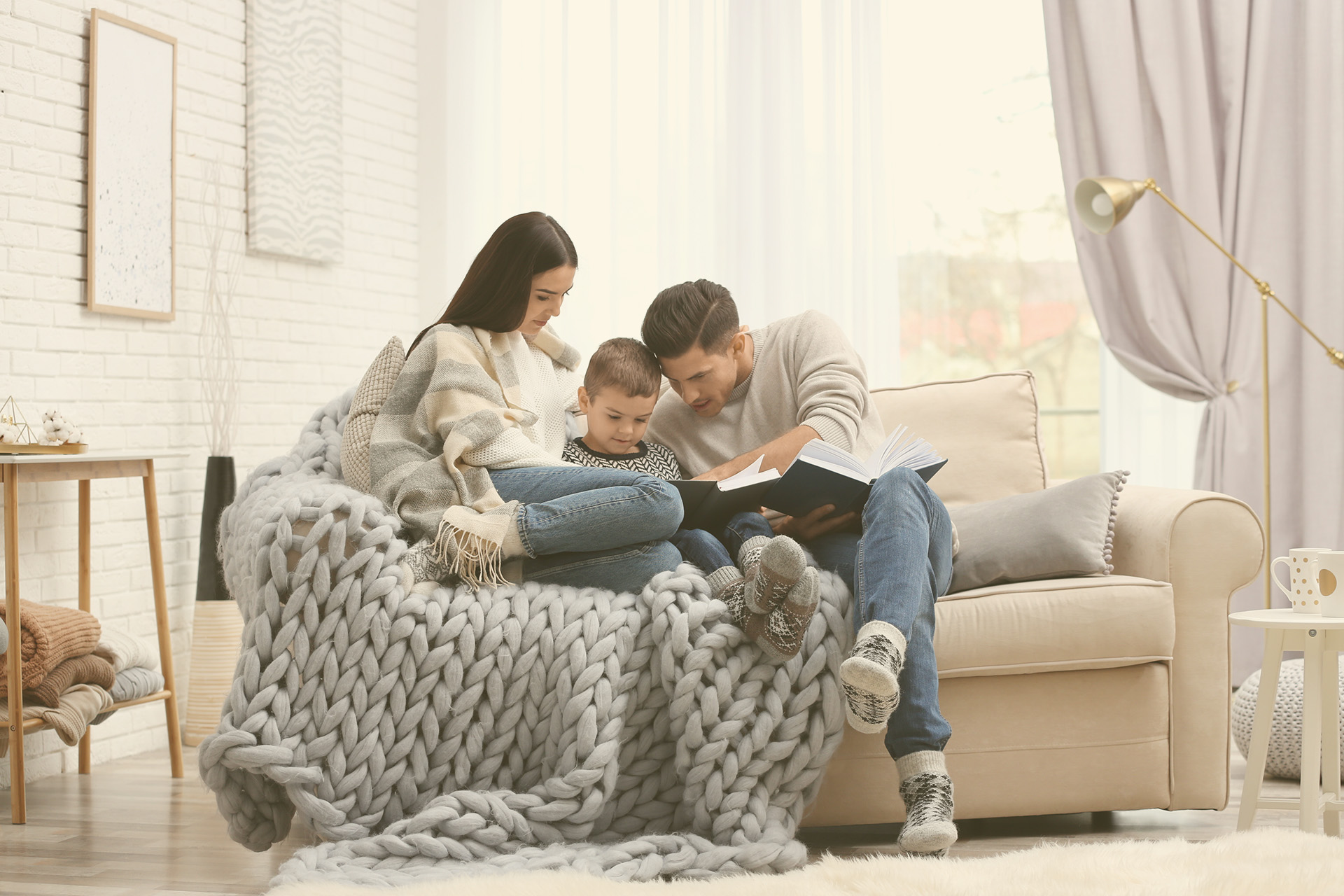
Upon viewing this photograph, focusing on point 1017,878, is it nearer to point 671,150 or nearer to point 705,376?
point 705,376

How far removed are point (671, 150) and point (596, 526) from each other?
2.50 metres

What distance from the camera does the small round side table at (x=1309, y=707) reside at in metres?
1.85

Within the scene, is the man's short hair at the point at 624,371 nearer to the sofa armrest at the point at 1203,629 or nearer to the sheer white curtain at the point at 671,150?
the sofa armrest at the point at 1203,629

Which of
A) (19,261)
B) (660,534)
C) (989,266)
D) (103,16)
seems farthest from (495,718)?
(989,266)

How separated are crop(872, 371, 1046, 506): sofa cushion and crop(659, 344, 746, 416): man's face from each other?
0.47 meters

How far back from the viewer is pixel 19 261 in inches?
109

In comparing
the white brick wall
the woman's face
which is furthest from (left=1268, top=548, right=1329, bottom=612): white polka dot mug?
the white brick wall

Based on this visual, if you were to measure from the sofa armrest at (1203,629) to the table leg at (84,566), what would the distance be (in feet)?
7.91

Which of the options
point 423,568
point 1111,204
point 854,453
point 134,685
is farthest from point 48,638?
point 1111,204

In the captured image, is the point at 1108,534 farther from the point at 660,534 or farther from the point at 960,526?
the point at 660,534

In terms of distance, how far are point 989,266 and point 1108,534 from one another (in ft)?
6.32

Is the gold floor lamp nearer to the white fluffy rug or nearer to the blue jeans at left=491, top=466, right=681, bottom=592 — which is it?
the white fluffy rug

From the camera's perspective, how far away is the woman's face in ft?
7.23

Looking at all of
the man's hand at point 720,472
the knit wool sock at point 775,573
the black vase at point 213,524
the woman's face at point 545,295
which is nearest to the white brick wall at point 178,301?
the black vase at point 213,524
